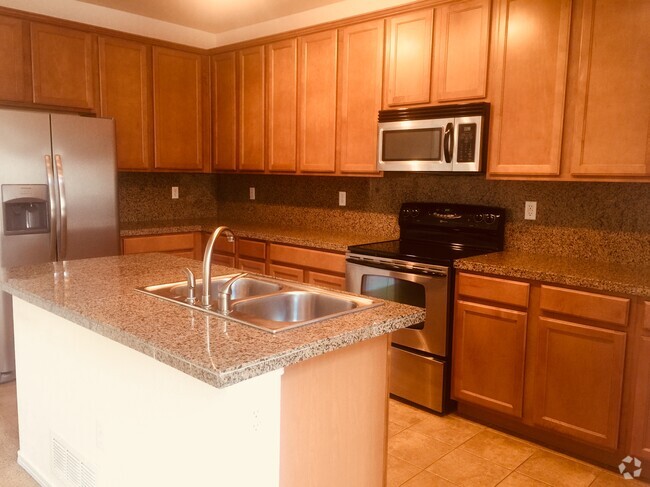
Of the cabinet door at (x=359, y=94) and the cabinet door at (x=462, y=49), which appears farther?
the cabinet door at (x=359, y=94)

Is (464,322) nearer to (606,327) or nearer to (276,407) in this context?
(606,327)

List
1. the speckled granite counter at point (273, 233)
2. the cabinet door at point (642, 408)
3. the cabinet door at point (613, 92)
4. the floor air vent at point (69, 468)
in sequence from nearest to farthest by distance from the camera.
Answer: the floor air vent at point (69, 468) → the cabinet door at point (642, 408) → the cabinet door at point (613, 92) → the speckled granite counter at point (273, 233)

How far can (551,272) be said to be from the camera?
254cm

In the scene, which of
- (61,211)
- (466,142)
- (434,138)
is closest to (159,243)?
(61,211)

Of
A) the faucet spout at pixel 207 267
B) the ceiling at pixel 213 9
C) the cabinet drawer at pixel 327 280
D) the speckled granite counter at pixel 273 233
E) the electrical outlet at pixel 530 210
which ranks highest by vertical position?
the ceiling at pixel 213 9

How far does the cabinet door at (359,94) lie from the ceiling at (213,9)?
53 cm

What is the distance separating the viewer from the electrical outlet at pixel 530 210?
315 cm

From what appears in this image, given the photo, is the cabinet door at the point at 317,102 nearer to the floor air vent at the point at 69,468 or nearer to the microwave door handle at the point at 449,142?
the microwave door handle at the point at 449,142

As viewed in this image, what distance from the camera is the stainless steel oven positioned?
2934 millimetres

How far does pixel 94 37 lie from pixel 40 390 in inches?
108

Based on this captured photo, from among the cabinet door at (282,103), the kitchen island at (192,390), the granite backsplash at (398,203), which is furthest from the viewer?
the cabinet door at (282,103)

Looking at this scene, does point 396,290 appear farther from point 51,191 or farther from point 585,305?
point 51,191

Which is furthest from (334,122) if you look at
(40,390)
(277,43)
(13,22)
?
(40,390)

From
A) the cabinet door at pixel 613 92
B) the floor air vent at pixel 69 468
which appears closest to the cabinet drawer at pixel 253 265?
the floor air vent at pixel 69 468
